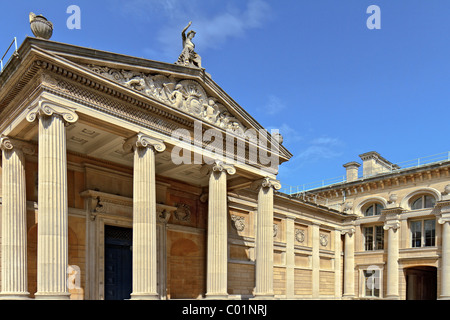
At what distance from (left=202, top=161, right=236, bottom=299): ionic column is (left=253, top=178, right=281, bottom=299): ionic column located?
2615 mm

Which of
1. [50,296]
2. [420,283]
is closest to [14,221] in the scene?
[50,296]

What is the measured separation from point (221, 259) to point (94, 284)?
5.99 m

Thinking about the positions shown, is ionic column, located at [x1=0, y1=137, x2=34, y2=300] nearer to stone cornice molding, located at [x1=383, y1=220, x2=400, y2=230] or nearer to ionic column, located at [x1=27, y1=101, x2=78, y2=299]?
ionic column, located at [x1=27, y1=101, x2=78, y2=299]

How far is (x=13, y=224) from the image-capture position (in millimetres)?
15008

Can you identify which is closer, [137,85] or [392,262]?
[137,85]

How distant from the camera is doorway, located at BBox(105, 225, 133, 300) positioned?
773 inches

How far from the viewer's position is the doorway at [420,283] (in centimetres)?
3307

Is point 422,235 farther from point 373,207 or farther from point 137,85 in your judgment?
point 137,85

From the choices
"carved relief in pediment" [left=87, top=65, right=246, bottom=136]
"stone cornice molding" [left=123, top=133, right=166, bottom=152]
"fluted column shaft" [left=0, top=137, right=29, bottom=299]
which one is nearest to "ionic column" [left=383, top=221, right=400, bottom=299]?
"carved relief in pediment" [left=87, top=65, right=246, bottom=136]

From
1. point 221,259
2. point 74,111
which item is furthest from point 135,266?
point 74,111

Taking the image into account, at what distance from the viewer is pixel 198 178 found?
23844 mm

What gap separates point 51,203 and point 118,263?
313 inches

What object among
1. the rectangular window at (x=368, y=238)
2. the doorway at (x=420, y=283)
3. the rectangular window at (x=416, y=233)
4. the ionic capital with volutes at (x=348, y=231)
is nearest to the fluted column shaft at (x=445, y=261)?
the rectangular window at (x=416, y=233)
